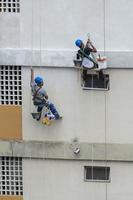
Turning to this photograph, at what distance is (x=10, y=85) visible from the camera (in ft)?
38.3

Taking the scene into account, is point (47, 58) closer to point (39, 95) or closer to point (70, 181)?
point (39, 95)

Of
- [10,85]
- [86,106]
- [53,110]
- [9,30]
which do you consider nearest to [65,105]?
[53,110]

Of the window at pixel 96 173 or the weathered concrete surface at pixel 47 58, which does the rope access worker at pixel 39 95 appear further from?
the window at pixel 96 173

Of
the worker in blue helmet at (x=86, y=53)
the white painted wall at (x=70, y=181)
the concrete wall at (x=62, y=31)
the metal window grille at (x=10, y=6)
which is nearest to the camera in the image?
the worker in blue helmet at (x=86, y=53)

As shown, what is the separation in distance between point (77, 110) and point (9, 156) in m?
1.47

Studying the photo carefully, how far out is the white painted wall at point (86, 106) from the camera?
448 inches

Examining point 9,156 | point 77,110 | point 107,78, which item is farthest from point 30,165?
point 107,78

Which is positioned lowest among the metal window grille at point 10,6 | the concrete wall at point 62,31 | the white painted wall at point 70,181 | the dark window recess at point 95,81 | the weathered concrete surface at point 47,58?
the white painted wall at point 70,181

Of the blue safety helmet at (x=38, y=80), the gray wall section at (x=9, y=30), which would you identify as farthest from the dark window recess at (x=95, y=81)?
the gray wall section at (x=9, y=30)

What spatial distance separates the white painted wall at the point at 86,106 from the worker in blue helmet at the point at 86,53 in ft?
1.30

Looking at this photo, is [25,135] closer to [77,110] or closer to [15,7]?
[77,110]

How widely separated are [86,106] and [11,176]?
6.17ft

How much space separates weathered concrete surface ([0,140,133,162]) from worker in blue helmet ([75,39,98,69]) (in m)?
1.42

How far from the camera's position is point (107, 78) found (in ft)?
37.3
